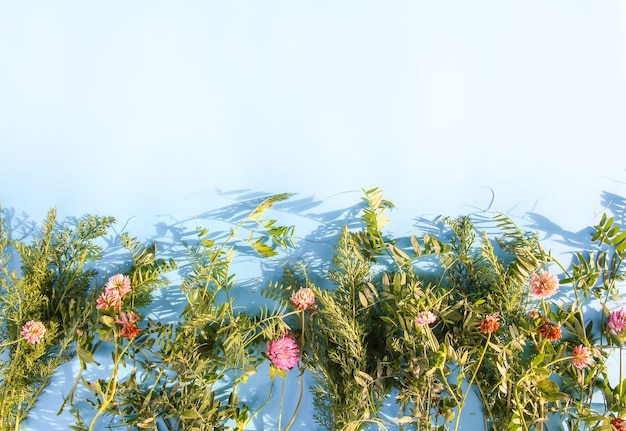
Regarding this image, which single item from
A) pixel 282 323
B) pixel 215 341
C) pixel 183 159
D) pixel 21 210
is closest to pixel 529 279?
pixel 282 323

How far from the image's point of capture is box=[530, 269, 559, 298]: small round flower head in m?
1.11

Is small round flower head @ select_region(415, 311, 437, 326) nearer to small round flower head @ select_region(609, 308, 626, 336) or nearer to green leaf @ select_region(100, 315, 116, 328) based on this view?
small round flower head @ select_region(609, 308, 626, 336)

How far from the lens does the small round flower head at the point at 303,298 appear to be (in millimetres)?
1108

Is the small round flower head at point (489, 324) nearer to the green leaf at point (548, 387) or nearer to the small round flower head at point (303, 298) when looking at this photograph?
the green leaf at point (548, 387)

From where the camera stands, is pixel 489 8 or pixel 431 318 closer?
pixel 431 318

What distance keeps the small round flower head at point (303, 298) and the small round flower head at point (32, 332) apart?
1.95 feet

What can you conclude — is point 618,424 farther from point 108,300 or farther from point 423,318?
point 108,300

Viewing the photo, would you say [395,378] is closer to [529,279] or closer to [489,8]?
[529,279]

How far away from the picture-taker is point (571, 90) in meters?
1.20

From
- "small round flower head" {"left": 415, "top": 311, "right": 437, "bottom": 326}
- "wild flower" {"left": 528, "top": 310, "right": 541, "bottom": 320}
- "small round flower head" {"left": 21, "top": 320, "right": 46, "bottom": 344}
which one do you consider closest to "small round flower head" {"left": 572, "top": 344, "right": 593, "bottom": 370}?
"wild flower" {"left": 528, "top": 310, "right": 541, "bottom": 320}

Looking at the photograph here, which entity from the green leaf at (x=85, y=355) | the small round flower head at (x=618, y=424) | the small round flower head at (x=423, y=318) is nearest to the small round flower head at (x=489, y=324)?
the small round flower head at (x=423, y=318)

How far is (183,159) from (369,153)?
0.48 metres

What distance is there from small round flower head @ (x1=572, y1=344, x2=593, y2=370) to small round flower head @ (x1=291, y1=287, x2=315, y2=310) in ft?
2.09

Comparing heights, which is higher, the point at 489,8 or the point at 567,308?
the point at 489,8
